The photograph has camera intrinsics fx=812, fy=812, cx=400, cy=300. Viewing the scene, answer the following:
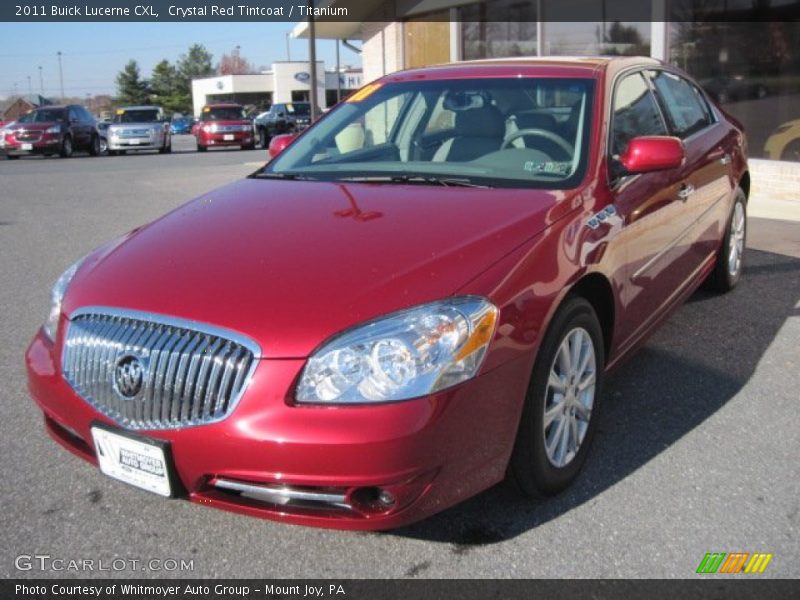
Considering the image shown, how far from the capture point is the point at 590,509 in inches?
114

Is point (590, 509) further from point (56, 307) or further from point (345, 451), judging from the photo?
point (56, 307)

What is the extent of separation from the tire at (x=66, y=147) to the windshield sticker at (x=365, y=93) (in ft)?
74.7

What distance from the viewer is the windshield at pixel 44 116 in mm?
24672

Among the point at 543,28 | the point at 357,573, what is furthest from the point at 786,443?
the point at 543,28

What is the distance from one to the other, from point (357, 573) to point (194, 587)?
19.7 inches

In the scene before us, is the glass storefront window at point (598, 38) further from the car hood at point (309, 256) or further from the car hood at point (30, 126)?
the car hood at point (30, 126)

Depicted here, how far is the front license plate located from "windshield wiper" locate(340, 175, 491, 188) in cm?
155

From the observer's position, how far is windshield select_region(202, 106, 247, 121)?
2762 cm

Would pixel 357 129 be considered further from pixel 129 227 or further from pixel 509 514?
pixel 129 227

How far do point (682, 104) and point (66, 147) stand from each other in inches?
931

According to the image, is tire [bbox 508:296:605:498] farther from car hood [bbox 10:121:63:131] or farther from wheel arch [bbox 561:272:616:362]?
car hood [bbox 10:121:63:131]

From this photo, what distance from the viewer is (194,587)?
249 centimetres

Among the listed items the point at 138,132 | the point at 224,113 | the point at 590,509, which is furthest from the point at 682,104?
the point at 224,113

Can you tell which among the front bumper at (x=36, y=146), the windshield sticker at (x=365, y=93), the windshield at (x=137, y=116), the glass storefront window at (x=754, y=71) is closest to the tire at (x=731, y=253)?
the windshield sticker at (x=365, y=93)
